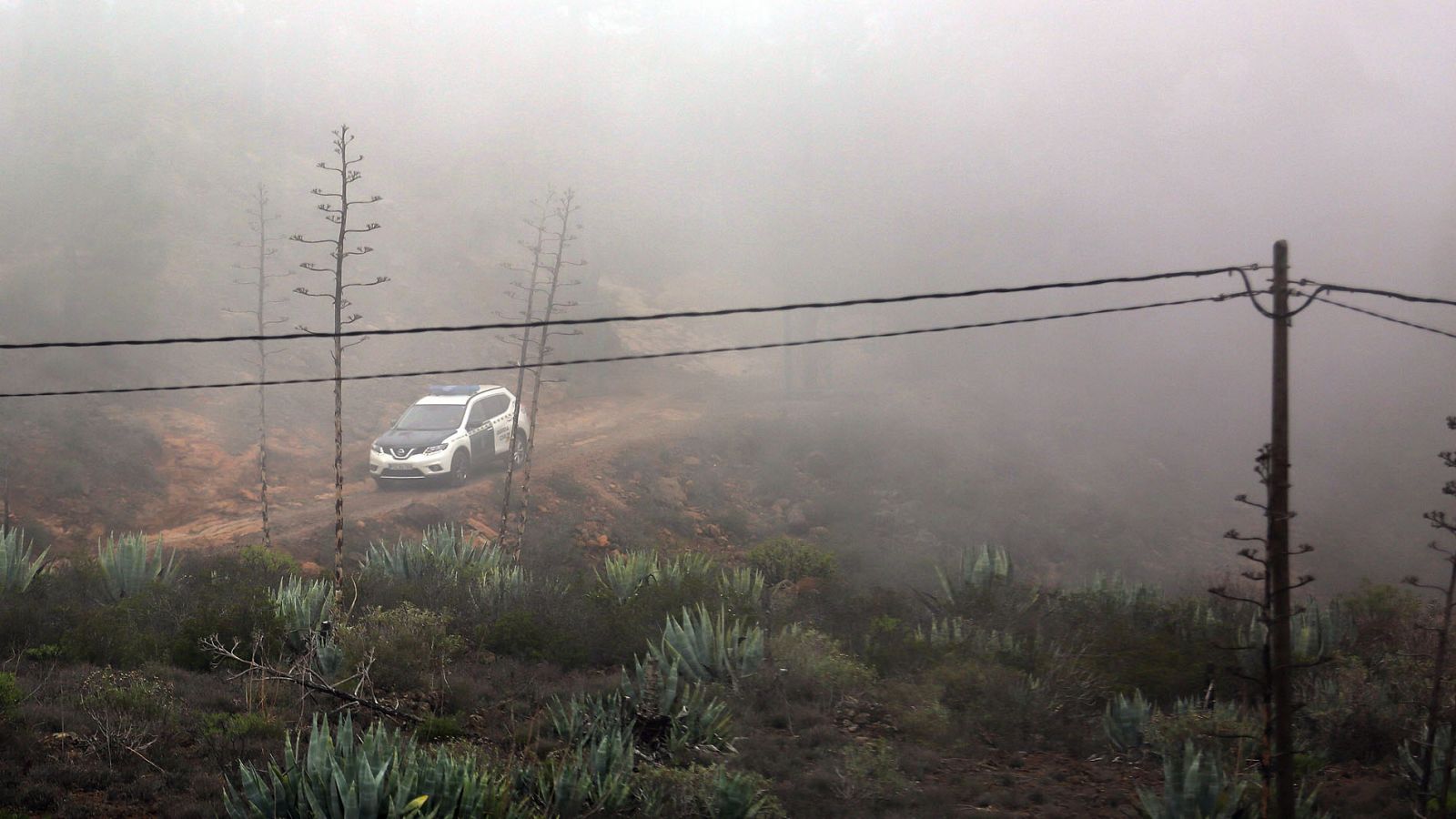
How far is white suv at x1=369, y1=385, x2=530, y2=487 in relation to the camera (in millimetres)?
21562

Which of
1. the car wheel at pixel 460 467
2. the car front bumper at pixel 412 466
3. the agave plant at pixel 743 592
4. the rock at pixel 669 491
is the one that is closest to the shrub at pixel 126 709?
the agave plant at pixel 743 592

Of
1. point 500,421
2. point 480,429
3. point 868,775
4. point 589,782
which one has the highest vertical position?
point 500,421

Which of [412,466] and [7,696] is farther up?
[412,466]

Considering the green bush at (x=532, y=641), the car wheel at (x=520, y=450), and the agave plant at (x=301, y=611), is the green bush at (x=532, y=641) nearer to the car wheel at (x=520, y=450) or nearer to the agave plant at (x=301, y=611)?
the agave plant at (x=301, y=611)

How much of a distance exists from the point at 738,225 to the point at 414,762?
166ft

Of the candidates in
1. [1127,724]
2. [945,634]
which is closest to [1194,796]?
[1127,724]

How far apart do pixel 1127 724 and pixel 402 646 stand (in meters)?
7.40

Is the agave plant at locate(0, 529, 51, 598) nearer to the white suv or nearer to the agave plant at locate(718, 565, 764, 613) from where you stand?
the agave plant at locate(718, 565, 764, 613)

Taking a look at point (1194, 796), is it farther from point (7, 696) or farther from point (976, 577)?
point (7, 696)

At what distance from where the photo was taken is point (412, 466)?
21500 millimetres

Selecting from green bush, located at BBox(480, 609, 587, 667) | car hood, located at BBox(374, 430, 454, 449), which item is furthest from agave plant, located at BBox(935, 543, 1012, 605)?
car hood, located at BBox(374, 430, 454, 449)

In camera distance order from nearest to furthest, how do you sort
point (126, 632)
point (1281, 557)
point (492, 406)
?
point (1281, 557) < point (126, 632) < point (492, 406)

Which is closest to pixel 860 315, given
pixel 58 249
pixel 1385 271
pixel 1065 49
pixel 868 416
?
pixel 868 416

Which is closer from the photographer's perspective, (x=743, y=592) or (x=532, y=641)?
(x=532, y=641)
